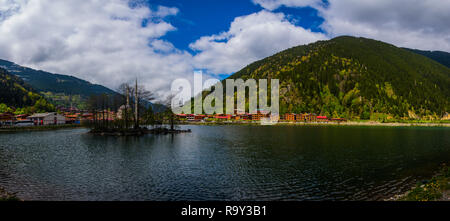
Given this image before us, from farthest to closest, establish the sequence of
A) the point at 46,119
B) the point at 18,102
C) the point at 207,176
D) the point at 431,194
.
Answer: the point at 18,102 < the point at 46,119 < the point at 207,176 < the point at 431,194

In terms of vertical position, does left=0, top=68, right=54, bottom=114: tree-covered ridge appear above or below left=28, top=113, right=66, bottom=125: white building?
above

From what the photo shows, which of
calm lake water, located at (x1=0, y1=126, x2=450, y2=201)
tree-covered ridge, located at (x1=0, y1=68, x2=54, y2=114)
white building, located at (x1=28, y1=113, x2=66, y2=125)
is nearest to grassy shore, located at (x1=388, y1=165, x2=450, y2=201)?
calm lake water, located at (x1=0, y1=126, x2=450, y2=201)

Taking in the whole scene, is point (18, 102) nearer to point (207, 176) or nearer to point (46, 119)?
point (46, 119)

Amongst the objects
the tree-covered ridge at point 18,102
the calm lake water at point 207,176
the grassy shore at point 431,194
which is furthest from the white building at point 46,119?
the grassy shore at point 431,194

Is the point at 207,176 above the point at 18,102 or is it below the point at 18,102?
below

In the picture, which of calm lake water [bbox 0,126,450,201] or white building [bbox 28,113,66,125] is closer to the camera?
calm lake water [bbox 0,126,450,201]

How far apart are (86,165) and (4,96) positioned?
8319 inches

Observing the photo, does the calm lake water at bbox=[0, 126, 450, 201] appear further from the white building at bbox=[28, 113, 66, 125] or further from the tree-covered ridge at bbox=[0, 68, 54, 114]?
the tree-covered ridge at bbox=[0, 68, 54, 114]

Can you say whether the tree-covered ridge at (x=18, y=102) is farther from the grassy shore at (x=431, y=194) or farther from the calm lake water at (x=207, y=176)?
the grassy shore at (x=431, y=194)

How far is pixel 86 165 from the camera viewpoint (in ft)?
116

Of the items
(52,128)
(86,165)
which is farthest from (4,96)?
(86,165)

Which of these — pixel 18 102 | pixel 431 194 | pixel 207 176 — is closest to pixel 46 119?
pixel 18 102
